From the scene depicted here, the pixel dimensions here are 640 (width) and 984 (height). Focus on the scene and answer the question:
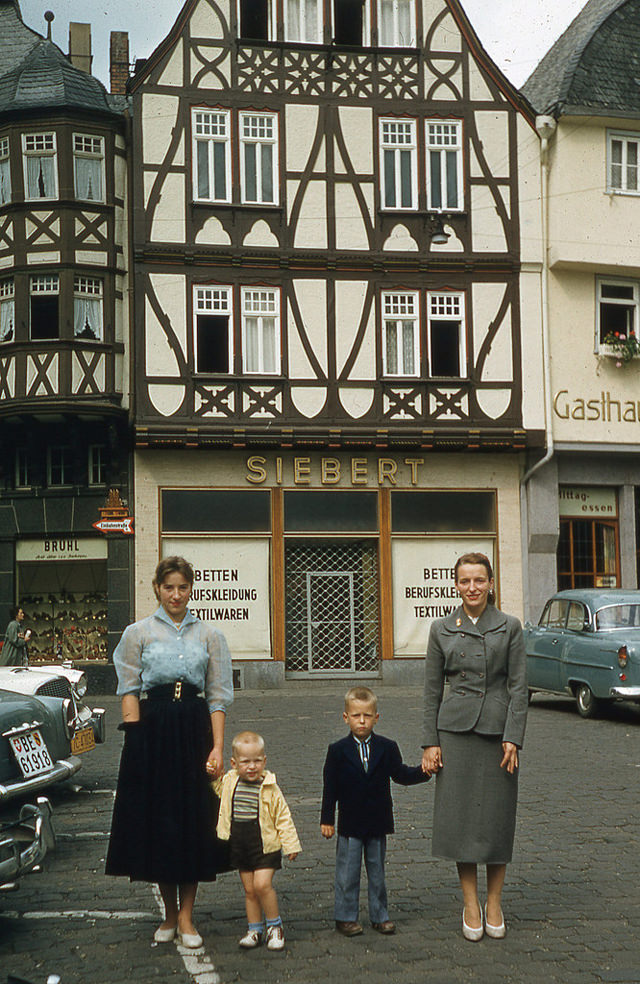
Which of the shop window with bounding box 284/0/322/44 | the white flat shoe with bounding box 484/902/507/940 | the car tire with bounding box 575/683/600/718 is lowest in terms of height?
the car tire with bounding box 575/683/600/718

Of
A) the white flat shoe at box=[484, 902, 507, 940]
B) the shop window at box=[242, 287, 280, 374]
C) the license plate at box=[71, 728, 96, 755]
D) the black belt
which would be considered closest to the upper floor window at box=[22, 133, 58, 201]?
the shop window at box=[242, 287, 280, 374]

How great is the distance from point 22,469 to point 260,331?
5.30 m

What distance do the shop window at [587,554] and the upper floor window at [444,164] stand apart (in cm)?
688

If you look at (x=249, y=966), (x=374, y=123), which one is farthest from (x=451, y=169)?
(x=249, y=966)

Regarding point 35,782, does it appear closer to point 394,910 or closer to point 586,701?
point 394,910

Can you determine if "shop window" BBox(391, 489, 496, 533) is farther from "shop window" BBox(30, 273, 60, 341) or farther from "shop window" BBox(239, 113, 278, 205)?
"shop window" BBox(30, 273, 60, 341)

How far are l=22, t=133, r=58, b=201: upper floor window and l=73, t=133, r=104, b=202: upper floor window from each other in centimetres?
42

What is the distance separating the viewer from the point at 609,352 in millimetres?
25438

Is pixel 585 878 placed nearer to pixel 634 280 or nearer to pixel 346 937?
pixel 346 937

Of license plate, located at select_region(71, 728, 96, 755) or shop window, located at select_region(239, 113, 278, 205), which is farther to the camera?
shop window, located at select_region(239, 113, 278, 205)

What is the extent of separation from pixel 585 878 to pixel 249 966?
256 centimetres

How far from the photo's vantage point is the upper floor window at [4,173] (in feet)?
78.4

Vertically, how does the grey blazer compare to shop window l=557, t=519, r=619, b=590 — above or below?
below

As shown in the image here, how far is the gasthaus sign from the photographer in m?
23.8
